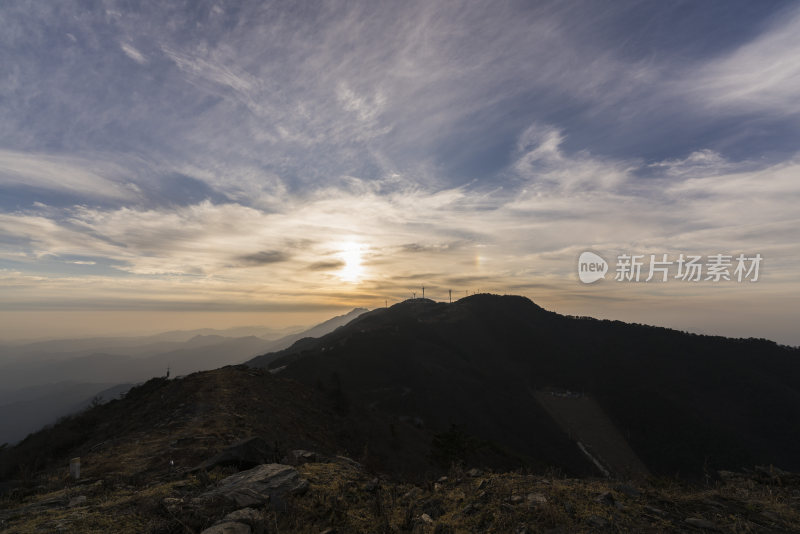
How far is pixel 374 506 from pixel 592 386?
195 meters

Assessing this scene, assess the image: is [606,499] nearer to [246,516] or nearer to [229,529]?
[246,516]

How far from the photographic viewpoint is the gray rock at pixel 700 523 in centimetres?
894

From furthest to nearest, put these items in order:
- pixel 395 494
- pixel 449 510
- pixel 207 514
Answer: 1. pixel 395 494
2. pixel 449 510
3. pixel 207 514

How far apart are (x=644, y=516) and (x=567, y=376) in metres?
192

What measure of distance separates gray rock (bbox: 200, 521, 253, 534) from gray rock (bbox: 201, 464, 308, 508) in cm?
129

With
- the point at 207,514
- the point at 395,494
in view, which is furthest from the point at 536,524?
the point at 207,514

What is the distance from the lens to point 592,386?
559 feet

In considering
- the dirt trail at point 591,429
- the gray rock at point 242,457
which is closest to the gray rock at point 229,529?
the gray rock at point 242,457

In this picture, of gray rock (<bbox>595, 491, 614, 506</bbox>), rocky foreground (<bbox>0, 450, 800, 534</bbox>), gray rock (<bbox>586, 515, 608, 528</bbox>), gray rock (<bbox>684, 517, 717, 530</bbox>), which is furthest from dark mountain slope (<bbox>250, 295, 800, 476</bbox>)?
gray rock (<bbox>684, 517, 717, 530</bbox>)

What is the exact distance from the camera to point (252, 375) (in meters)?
37.6

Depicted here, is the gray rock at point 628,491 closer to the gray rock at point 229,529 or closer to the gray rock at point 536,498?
the gray rock at point 536,498

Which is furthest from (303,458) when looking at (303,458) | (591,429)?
(591,429)

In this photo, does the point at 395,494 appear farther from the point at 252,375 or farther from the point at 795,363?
the point at 795,363

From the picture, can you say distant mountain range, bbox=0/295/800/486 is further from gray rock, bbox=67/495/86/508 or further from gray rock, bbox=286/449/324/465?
gray rock, bbox=67/495/86/508
